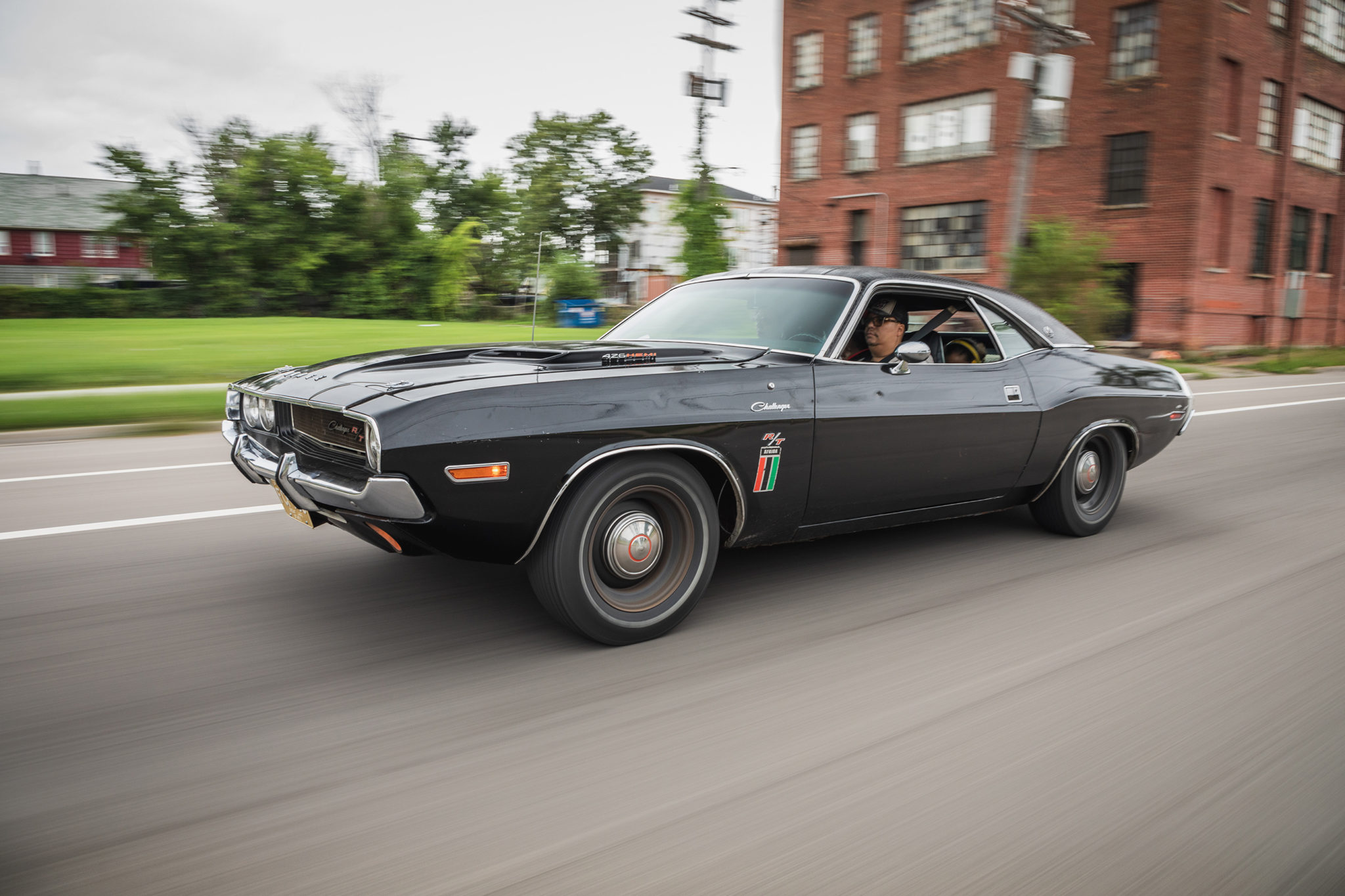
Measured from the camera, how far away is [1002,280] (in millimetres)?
20734

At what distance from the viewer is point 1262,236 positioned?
2666 centimetres

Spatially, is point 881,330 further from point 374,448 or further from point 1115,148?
point 1115,148

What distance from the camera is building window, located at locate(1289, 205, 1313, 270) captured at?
2782 cm

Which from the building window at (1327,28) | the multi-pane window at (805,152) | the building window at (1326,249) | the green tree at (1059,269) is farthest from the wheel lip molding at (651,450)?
the building window at (1326,249)

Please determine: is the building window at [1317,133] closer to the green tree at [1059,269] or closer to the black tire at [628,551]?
the green tree at [1059,269]

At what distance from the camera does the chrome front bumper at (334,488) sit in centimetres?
305

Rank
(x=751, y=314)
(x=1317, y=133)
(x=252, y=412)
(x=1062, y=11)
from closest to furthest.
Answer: (x=252, y=412), (x=751, y=314), (x=1062, y=11), (x=1317, y=133)

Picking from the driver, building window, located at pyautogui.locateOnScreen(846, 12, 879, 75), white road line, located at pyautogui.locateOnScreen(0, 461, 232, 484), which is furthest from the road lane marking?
building window, located at pyautogui.locateOnScreen(846, 12, 879, 75)

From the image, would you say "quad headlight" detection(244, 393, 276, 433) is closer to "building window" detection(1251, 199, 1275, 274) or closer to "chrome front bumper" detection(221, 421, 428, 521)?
"chrome front bumper" detection(221, 421, 428, 521)

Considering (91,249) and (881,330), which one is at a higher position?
(91,249)

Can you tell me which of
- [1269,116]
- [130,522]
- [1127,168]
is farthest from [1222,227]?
[130,522]

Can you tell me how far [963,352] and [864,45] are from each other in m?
28.9

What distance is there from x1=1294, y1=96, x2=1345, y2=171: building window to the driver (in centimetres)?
2821

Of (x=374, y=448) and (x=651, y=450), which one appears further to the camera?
(x=651, y=450)
